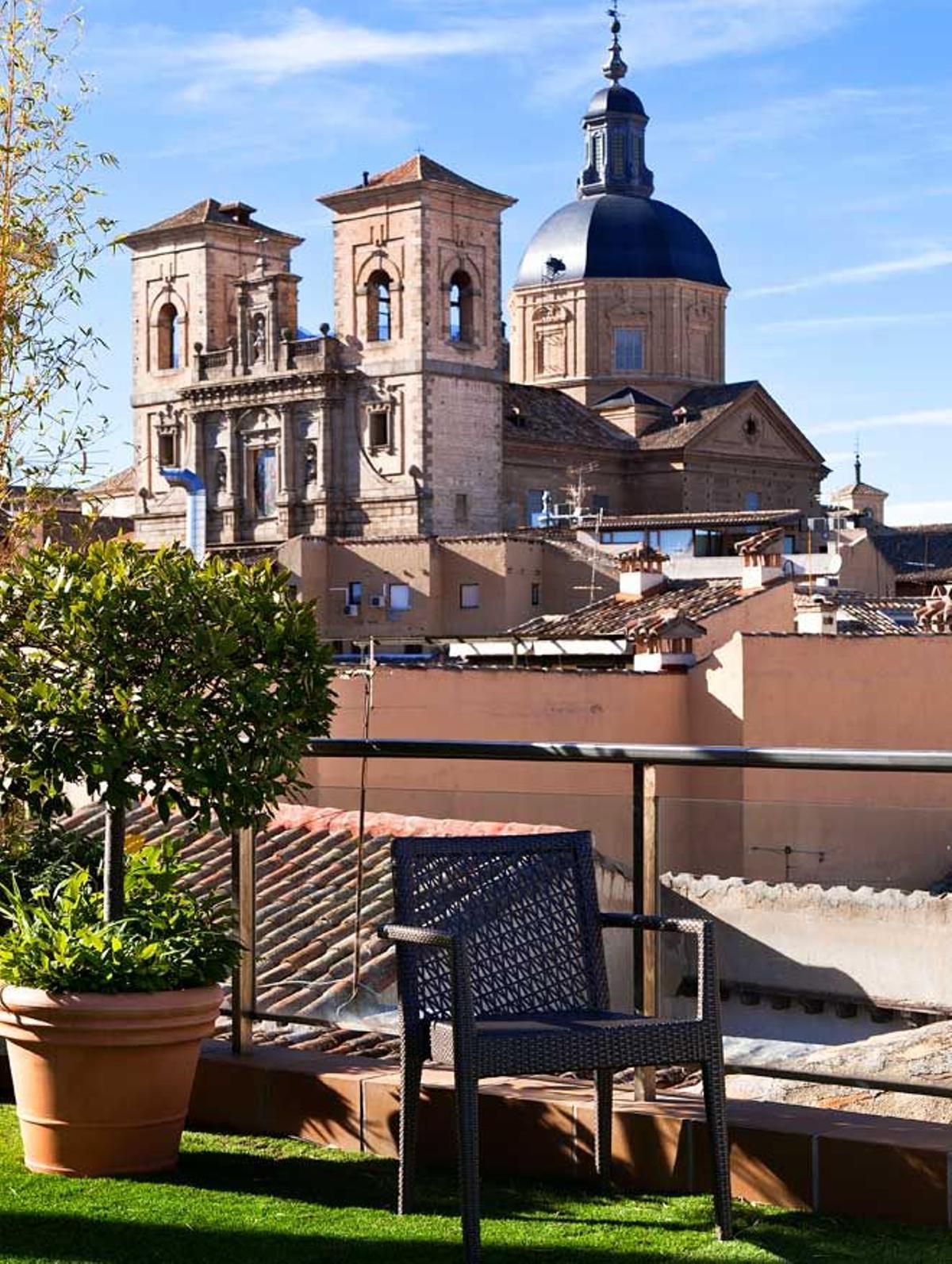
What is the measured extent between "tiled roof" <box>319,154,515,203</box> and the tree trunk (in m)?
63.5

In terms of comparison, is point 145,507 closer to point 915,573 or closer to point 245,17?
point 915,573

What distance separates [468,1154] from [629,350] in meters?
85.4

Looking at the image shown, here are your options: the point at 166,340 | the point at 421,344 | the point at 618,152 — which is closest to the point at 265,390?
the point at 421,344

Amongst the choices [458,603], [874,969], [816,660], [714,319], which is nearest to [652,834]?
[874,969]

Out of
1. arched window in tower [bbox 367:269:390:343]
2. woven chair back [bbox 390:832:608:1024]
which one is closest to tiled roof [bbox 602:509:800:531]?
arched window in tower [bbox 367:269:390:343]

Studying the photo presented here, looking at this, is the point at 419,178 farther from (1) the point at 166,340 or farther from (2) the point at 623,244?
(2) the point at 623,244

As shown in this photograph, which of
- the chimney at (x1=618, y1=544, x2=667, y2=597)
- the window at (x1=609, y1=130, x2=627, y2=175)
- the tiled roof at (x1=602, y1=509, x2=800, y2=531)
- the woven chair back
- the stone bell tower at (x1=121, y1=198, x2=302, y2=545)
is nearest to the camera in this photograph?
the woven chair back

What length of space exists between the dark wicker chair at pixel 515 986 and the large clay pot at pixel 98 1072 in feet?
1.90

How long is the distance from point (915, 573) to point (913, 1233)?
6309cm

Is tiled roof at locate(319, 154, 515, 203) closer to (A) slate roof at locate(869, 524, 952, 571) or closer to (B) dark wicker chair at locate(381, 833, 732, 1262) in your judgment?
(A) slate roof at locate(869, 524, 952, 571)

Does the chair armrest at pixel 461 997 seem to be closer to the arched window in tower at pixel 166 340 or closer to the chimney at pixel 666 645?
the chimney at pixel 666 645

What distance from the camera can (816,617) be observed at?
31281mm

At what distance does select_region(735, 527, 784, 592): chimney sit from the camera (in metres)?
32.8

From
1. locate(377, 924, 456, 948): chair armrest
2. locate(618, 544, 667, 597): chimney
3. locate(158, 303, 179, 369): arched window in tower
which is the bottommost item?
locate(377, 924, 456, 948): chair armrest
